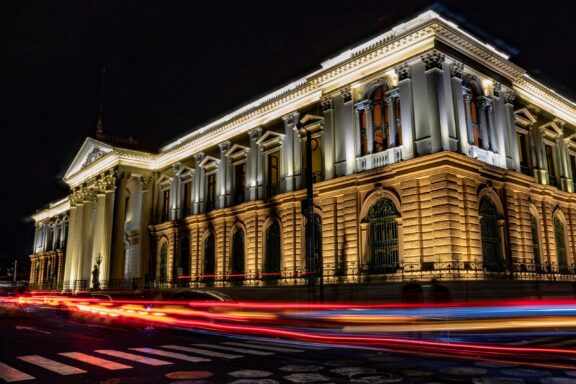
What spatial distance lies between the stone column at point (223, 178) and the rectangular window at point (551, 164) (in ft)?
67.3

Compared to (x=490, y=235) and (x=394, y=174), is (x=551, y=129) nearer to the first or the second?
(x=490, y=235)

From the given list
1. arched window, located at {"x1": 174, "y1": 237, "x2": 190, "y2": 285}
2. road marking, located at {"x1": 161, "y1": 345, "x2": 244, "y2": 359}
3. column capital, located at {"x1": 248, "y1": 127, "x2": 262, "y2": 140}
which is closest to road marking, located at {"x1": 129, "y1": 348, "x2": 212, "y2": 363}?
road marking, located at {"x1": 161, "y1": 345, "x2": 244, "y2": 359}

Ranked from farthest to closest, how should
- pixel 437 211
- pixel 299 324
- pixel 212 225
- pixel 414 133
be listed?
1. pixel 212 225
2. pixel 414 133
3. pixel 437 211
4. pixel 299 324

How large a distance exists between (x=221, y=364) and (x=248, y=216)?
23104 mm

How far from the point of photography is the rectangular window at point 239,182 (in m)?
34.6

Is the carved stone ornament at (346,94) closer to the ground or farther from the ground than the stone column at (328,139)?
farther from the ground

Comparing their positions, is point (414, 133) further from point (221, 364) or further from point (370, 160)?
point (221, 364)

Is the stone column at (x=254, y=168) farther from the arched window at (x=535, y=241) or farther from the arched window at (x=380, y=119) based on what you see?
the arched window at (x=535, y=241)

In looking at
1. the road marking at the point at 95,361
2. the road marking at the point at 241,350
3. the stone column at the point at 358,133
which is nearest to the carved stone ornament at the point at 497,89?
the stone column at the point at 358,133

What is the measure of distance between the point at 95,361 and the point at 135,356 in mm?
867

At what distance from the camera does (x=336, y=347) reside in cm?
1213

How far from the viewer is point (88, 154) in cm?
4822

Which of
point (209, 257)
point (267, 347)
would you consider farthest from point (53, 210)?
point (267, 347)

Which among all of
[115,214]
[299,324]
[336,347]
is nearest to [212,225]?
[115,214]
